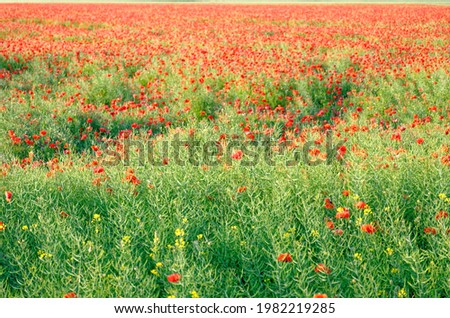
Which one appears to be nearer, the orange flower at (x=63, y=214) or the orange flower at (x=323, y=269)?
the orange flower at (x=323, y=269)

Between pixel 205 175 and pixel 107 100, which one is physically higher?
pixel 205 175

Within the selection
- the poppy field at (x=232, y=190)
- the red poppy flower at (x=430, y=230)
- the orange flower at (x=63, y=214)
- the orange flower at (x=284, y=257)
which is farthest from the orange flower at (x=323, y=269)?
the orange flower at (x=63, y=214)

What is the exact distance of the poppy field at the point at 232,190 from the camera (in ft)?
9.06

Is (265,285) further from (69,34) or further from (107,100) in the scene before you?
(69,34)

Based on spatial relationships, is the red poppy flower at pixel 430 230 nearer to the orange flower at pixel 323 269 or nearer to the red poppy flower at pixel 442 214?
the red poppy flower at pixel 442 214

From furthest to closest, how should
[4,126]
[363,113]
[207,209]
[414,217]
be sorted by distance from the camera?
[363,113] → [4,126] → [207,209] → [414,217]

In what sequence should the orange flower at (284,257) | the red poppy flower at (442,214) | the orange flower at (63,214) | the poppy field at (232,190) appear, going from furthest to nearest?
the orange flower at (63,214), the red poppy flower at (442,214), the poppy field at (232,190), the orange flower at (284,257)

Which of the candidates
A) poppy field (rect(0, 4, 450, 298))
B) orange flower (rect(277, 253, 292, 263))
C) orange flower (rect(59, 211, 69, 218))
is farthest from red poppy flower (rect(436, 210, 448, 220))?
orange flower (rect(59, 211, 69, 218))

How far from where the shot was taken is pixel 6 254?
9.91 ft

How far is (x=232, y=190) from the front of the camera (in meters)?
3.61

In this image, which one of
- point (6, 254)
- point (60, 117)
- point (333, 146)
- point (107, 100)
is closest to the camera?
point (6, 254)

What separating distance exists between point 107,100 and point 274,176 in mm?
4664

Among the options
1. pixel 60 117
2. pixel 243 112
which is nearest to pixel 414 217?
pixel 243 112

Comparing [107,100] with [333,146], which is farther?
[107,100]
